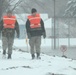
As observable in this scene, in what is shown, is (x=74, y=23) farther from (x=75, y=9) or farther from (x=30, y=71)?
(x=30, y=71)

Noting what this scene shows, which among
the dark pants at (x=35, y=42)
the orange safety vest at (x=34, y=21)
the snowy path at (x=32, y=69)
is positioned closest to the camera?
the snowy path at (x=32, y=69)

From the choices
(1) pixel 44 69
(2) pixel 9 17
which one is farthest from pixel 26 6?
(1) pixel 44 69

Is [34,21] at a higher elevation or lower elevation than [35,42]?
higher

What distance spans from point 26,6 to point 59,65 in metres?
31.4

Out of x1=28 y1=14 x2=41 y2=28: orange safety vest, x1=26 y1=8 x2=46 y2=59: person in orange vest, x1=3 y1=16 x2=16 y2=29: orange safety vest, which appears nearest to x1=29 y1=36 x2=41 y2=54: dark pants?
x1=26 y1=8 x2=46 y2=59: person in orange vest

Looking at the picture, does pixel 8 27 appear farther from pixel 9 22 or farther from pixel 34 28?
pixel 34 28

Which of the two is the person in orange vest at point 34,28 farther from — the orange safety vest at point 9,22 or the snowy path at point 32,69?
the snowy path at point 32,69

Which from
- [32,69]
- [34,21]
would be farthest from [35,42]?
[32,69]

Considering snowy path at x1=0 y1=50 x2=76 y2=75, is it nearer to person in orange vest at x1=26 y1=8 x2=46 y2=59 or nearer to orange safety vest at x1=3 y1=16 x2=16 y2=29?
person in orange vest at x1=26 y1=8 x2=46 y2=59

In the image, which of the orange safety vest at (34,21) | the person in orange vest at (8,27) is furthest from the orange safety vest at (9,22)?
the orange safety vest at (34,21)

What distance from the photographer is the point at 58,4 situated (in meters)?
81.3

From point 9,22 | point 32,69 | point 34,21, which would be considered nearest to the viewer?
point 32,69

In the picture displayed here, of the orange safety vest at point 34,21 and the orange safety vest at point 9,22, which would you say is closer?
the orange safety vest at point 34,21

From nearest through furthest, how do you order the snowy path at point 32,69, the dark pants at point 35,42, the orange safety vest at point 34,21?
the snowy path at point 32,69
the orange safety vest at point 34,21
the dark pants at point 35,42
